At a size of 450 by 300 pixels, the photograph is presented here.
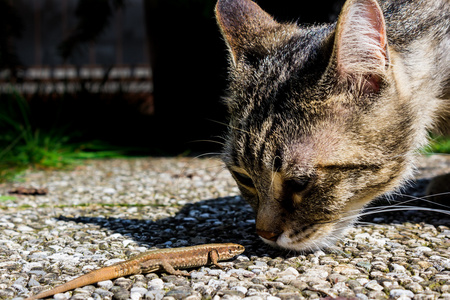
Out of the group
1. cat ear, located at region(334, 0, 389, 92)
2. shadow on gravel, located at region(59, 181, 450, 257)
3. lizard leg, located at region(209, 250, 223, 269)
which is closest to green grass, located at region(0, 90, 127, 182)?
shadow on gravel, located at region(59, 181, 450, 257)

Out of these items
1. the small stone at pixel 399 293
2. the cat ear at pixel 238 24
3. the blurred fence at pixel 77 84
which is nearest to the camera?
the small stone at pixel 399 293

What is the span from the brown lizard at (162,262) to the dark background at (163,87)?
3.15 m

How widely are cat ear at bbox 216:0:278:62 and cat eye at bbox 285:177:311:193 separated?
2.91 feet

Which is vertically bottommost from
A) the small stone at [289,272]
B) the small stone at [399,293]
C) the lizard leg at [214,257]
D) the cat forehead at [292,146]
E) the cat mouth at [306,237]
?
the small stone at [289,272]

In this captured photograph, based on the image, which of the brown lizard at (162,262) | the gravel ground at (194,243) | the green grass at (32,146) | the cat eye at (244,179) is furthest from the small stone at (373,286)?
the green grass at (32,146)

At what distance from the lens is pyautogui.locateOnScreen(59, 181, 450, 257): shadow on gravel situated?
254 cm

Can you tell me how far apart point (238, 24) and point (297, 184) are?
46.2 inches

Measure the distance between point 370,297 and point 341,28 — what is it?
1.19 meters

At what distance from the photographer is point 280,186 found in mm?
2197

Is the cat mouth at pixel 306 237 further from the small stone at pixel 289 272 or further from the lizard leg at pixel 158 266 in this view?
the lizard leg at pixel 158 266

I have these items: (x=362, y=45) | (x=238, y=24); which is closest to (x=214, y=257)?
(x=362, y=45)

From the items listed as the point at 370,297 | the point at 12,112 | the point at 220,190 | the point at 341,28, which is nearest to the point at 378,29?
the point at 341,28

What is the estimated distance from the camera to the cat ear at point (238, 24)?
105 inches

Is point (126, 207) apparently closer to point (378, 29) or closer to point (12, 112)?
point (378, 29)
